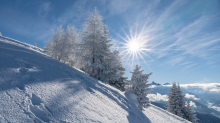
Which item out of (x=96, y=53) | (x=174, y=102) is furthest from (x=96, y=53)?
(x=174, y=102)

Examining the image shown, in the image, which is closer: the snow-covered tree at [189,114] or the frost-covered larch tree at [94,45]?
the frost-covered larch tree at [94,45]

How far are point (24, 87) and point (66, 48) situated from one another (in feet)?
50.3

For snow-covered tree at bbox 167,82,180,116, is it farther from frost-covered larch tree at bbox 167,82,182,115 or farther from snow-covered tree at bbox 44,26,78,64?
snow-covered tree at bbox 44,26,78,64

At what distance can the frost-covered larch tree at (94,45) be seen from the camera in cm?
1558

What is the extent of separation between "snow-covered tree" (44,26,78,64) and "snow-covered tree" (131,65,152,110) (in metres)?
10.7

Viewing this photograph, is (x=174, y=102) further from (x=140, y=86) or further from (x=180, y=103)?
(x=140, y=86)

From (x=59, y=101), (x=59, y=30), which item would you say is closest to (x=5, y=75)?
(x=59, y=101)

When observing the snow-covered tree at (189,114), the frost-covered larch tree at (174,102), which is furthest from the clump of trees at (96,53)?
the snow-covered tree at (189,114)

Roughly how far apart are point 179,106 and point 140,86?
18056 mm

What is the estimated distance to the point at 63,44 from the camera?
59.1 ft

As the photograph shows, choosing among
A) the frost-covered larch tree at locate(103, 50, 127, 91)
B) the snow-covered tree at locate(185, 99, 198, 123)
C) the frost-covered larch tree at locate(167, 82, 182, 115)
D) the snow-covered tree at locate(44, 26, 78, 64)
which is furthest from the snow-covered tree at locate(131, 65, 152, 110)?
the snow-covered tree at locate(185, 99, 198, 123)

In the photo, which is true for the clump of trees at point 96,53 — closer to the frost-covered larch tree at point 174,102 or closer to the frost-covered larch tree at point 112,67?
the frost-covered larch tree at point 112,67

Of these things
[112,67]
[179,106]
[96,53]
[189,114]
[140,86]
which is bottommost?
[189,114]

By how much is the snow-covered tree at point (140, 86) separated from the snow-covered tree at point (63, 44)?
A: 10.7 metres
